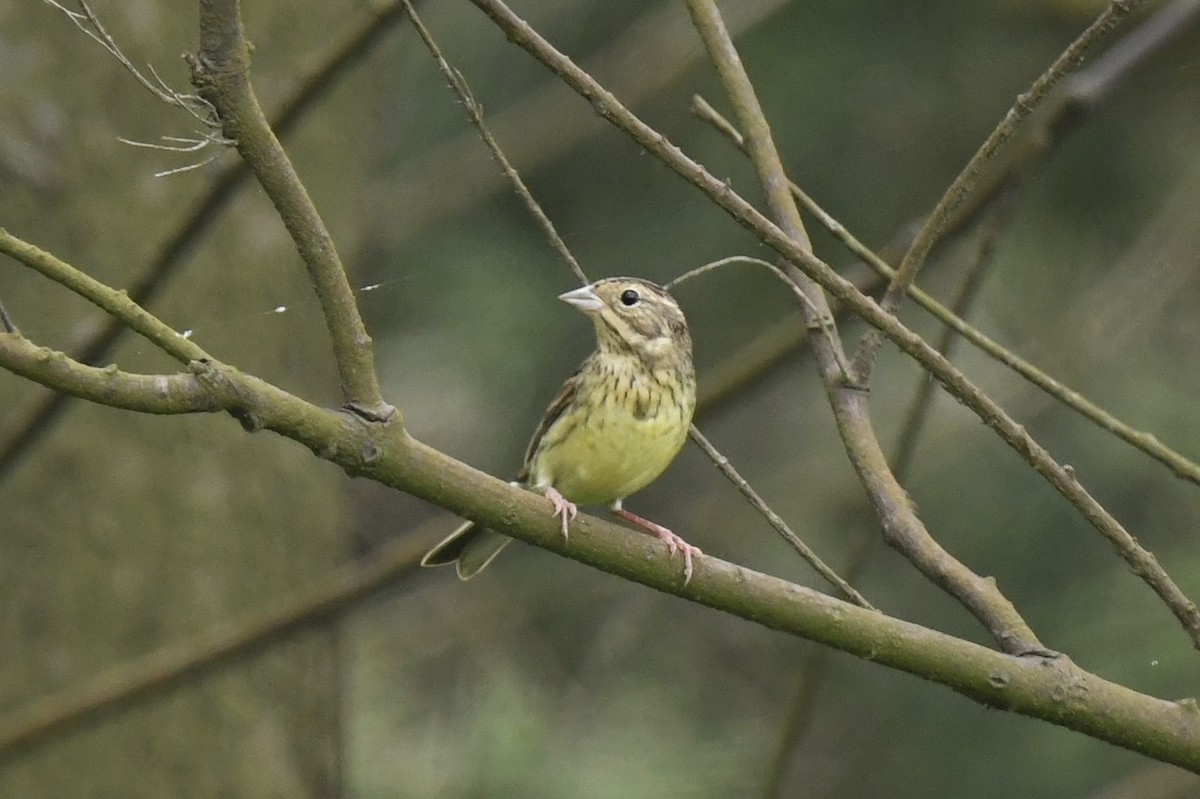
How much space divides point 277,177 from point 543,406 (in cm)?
453

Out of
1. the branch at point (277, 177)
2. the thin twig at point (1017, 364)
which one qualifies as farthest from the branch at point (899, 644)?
the thin twig at point (1017, 364)

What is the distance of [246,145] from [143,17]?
223 cm

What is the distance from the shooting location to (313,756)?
445 centimetres

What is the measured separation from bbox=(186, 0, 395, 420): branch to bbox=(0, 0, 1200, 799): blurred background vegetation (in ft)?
5.92

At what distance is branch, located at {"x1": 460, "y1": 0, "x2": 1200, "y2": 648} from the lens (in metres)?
2.28

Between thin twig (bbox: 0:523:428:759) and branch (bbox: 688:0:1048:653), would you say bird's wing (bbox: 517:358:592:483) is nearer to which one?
thin twig (bbox: 0:523:428:759)

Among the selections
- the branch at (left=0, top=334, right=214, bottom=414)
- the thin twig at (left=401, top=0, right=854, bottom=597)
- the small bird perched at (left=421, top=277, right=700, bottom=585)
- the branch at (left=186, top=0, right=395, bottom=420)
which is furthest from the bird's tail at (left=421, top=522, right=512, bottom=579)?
the branch at (left=0, top=334, right=214, bottom=414)

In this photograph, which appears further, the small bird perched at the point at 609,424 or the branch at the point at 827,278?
the small bird perched at the point at 609,424

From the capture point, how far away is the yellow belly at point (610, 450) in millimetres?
3486

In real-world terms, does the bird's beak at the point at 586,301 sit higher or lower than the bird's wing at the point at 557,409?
higher

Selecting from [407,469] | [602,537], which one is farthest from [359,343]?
[602,537]

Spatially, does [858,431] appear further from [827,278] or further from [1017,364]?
[827,278]

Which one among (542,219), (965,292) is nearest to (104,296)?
(542,219)

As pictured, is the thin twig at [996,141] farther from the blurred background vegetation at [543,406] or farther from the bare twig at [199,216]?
the blurred background vegetation at [543,406]
